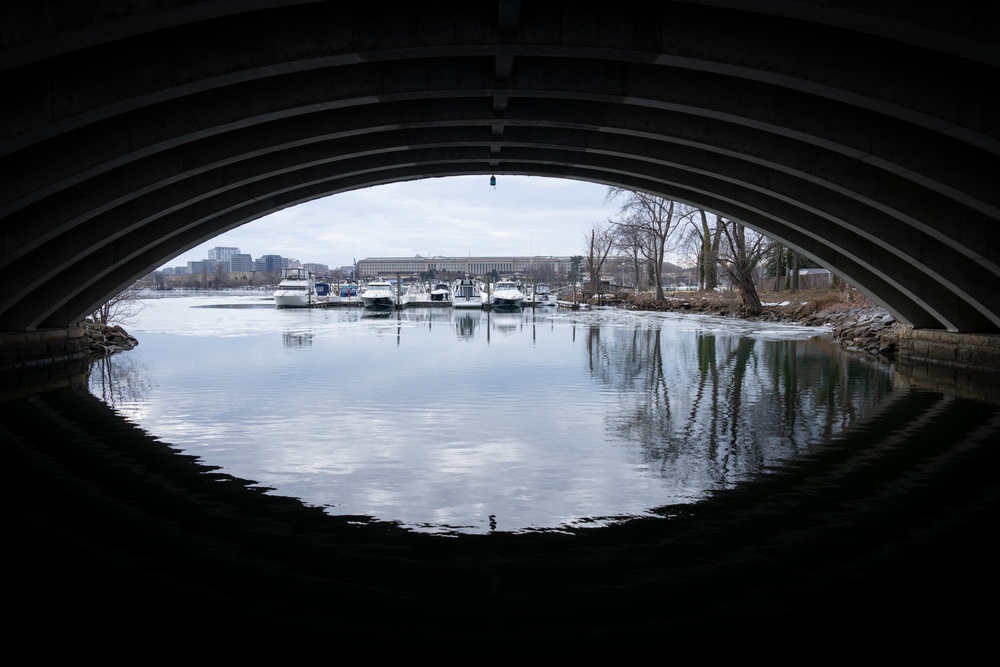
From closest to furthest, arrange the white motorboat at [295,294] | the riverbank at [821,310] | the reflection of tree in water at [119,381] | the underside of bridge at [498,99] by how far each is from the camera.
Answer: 1. the underside of bridge at [498,99]
2. the reflection of tree in water at [119,381]
3. the riverbank at [821,310]
4. the white motorboat at [295,294]

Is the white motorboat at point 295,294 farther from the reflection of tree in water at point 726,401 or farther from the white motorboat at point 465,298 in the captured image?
the reflection of tree in water at point 726,401

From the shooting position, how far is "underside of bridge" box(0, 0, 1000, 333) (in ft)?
32.9

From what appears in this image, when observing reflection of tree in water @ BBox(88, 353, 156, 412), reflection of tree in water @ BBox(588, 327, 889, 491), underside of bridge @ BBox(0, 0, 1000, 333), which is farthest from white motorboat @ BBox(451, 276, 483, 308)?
underside of bridge @ BBox(0, 0, 1000, 333)

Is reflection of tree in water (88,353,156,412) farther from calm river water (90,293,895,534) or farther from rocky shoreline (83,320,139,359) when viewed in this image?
rocky shoreline (83,320,139,359)

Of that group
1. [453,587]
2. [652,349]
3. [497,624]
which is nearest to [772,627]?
[497,624]

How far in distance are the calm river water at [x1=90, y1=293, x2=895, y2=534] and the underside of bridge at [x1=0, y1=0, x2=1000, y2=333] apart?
379 centimetres

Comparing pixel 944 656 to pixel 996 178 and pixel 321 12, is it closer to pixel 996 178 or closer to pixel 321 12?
pixel 321 12

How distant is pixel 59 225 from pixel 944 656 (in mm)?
15223

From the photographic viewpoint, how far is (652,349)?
26312 mm

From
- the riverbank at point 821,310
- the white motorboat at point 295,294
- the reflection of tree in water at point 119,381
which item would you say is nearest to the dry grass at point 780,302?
the riverbank at point 821,310

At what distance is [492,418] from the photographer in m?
12.5

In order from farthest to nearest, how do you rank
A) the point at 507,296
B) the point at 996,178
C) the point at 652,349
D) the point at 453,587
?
the point at 507,296, the point at 652,349, the point at 996,178, the point at 453,587

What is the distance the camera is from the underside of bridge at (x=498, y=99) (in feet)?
32.9

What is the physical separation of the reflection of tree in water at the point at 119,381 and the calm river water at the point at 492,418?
0.06 meters
